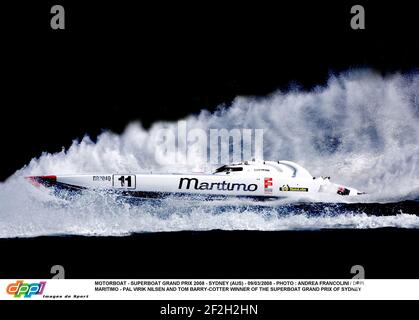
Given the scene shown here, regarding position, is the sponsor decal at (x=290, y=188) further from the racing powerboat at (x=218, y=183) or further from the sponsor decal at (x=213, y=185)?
the sponsor decal at (x=213, y=185)

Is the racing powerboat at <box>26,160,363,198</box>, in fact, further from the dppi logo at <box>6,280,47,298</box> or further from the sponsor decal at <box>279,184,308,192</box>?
the dppi logo at <box>6,280,47,298</box>

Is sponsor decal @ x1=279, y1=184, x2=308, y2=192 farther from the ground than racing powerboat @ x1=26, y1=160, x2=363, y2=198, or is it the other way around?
racing powerboat @ x1=26, y1=160, x2=363, y2=198

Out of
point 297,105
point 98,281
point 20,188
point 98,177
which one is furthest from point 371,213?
point 20,188

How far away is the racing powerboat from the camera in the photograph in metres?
16.9

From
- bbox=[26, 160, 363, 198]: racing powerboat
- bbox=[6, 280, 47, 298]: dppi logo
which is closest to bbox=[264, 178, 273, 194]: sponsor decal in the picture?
bbox=[26, 160, 363, 198]: racing powerboat

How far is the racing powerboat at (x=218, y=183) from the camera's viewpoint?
55.4 ft

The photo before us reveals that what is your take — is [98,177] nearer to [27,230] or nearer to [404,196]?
[27,230]

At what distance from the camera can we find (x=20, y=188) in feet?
54.5

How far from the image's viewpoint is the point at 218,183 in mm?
17734

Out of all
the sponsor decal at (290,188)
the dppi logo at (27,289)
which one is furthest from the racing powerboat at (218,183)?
the dppi logo at (27,289)

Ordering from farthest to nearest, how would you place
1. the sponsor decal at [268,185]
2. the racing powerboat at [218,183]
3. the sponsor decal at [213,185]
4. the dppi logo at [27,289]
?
the sponsor decal at [268,185] → the sponsor decal at [213,185] → the racing powerboat at [218,183] → the dppi logo at [27,289]

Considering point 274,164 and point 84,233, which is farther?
point 274,164

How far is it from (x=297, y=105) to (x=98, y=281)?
14034mm

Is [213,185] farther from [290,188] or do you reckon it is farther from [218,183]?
[290,188]
